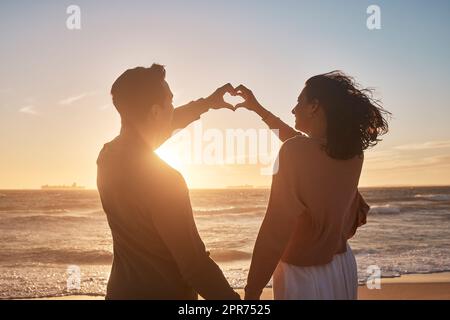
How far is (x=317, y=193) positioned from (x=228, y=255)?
12.5 m

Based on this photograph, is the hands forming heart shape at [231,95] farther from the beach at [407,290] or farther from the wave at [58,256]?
the wave at [58,256]

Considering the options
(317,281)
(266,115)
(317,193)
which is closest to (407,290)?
(266,115)

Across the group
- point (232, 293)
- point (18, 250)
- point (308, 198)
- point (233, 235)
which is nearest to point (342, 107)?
point (308, 198)

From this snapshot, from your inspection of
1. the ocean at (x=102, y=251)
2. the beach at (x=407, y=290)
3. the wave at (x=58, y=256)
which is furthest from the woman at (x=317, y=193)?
the wave at (x=58, y=256)

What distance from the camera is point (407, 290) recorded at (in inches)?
366

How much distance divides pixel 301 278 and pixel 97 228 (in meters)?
21.1

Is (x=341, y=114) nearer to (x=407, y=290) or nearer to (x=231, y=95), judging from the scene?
(x=231, y=95)

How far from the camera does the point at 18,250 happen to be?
15656mm

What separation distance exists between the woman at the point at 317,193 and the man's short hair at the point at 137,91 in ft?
2.21

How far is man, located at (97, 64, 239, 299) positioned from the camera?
212 centimetres

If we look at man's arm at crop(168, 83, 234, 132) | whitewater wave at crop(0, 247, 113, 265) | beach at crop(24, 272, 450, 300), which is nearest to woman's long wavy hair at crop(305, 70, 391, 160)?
man's arm at crop(168, 83, 234, 132)

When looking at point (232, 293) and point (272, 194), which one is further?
point (272, 194)
